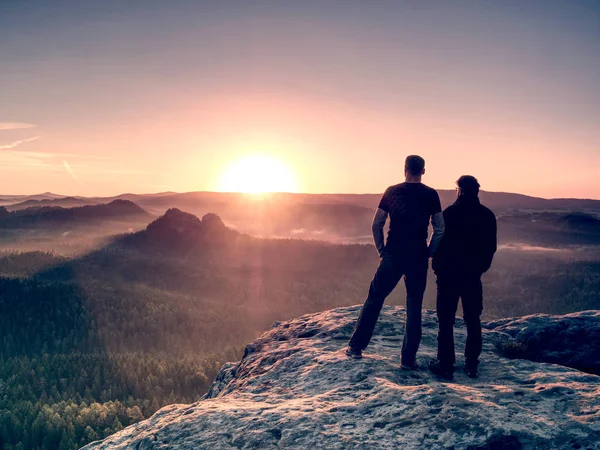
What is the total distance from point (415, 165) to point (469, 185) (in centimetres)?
118

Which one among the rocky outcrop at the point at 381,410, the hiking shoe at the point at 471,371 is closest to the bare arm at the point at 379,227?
the rocky outcrop at the point at 381,410

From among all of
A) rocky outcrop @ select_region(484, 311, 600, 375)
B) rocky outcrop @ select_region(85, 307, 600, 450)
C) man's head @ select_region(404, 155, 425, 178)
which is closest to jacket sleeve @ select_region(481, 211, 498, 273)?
man's head @ select_region(404, 155, 425, 178)

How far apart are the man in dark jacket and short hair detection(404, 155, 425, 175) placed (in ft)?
3.19

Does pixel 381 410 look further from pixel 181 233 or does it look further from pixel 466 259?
pixel 181 233

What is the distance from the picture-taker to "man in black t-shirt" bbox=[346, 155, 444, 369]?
27.6 feet

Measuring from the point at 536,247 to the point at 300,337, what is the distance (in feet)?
396

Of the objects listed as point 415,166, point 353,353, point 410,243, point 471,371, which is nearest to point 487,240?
point 410,243

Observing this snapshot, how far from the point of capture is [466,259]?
848 cm

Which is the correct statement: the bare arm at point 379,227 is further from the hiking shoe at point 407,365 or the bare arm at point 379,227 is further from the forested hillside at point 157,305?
the forested hillside at point 157,305

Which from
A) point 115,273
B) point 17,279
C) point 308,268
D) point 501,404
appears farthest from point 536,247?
point 501,404

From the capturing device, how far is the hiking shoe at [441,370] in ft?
26.6

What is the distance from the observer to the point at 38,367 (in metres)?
24.8

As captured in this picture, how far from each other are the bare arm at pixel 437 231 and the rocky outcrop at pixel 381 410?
2.46m

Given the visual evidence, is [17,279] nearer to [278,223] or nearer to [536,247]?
[536,247]
